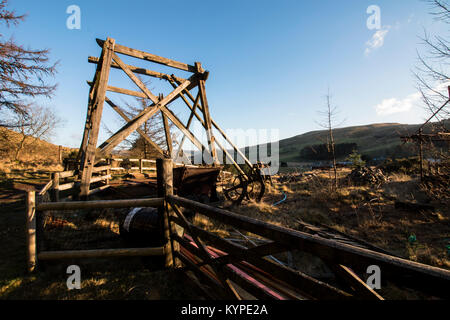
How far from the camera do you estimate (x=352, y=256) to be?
3.73 ft

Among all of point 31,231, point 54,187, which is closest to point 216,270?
point 31,231

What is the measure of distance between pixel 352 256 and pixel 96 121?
529cm

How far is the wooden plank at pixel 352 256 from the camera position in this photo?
92cm

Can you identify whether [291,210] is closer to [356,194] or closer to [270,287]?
[356,194]

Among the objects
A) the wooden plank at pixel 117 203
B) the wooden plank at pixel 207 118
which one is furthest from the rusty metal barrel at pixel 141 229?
the wooden plank at pixel 207 118

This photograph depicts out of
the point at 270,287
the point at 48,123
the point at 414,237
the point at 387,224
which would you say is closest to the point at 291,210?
the point at 387,224

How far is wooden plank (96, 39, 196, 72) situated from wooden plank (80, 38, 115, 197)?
0.63 ft

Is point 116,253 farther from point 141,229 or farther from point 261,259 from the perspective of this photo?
point 261,259

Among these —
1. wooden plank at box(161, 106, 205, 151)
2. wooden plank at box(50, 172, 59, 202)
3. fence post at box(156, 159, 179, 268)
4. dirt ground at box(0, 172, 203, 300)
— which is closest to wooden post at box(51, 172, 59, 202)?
wooden plank at box(50, 172, 59, 202)

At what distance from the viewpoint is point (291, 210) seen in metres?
8.50

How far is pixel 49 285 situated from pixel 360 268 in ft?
13.0

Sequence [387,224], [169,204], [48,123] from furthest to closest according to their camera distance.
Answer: [48,123]
[387,224]
[169,204]

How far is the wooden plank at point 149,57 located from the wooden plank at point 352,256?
5293 mm

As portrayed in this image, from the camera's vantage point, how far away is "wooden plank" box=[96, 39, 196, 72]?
16.0 feet
